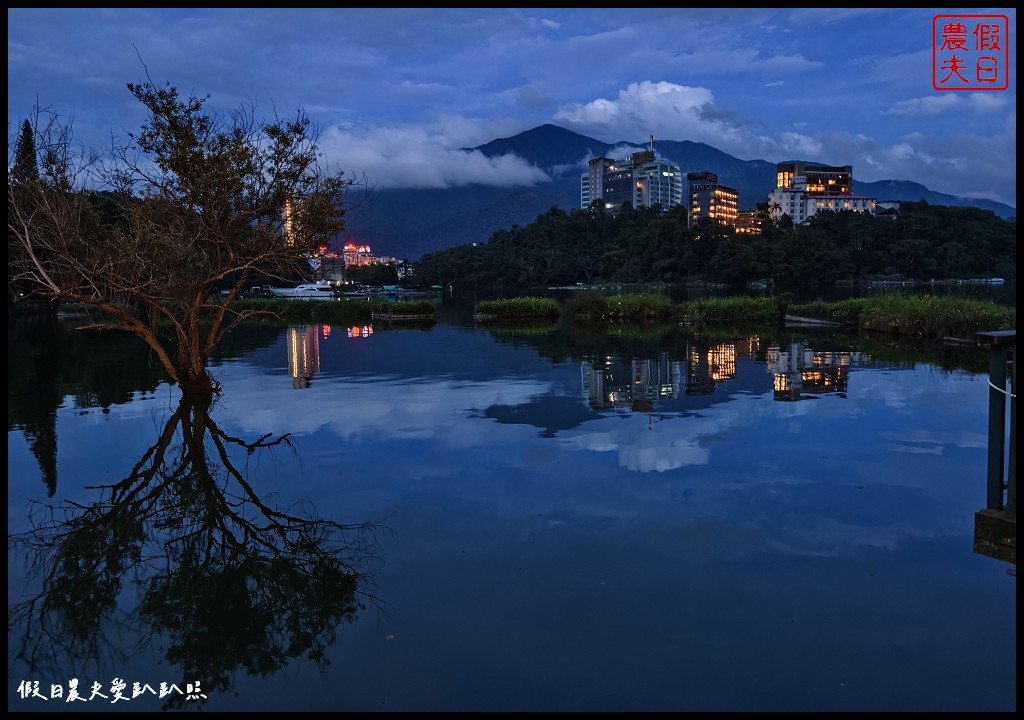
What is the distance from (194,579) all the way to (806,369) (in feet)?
54.5

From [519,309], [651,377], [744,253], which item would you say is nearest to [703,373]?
[651,377]

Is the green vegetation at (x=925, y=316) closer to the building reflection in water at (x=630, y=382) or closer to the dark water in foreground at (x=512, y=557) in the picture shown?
the building reflection in water at (x=630, y=382)

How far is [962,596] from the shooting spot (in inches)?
239

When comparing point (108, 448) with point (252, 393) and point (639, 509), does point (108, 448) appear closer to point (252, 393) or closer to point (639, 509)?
point (252, 393)

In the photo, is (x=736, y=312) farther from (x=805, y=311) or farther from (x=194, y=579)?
(x=194, y=579)

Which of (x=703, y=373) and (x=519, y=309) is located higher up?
(x=519, y=309)

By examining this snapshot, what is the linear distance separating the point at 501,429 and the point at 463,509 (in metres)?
4.27

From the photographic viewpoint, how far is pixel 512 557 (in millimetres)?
7035

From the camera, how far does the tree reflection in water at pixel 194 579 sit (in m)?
5.51

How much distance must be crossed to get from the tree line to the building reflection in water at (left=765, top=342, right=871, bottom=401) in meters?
87.5

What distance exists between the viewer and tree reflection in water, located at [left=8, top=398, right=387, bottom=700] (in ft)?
18.1

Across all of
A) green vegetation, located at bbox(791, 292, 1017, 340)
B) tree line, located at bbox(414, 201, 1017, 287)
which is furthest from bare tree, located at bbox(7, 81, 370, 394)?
tree line, located at bbox(414, 201, 1017, 287)

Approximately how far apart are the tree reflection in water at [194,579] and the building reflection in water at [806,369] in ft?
35.3

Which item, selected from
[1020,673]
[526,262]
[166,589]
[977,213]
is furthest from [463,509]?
[977,213]
